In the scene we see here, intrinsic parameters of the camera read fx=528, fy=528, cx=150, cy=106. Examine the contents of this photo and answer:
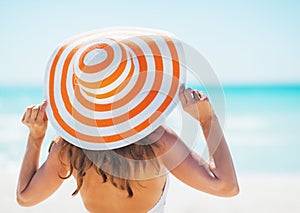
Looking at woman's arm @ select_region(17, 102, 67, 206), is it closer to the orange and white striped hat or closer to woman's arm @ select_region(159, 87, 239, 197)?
the orange and white striped hat

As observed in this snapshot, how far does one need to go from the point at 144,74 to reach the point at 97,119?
19 cm

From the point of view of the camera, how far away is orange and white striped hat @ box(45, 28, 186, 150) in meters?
1.51

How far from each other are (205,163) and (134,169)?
228 millimetres

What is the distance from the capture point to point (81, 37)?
1.61 metres

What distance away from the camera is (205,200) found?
445 centimetres

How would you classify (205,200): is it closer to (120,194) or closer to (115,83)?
(120,194)

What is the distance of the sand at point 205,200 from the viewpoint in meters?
4.26

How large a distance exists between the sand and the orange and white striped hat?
2.65 meters

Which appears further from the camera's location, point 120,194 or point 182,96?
point 120,194

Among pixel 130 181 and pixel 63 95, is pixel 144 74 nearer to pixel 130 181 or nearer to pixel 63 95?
pixel 63 95

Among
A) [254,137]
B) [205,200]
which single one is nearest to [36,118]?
[205,200]

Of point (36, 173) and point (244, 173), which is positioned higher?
point (36, 173)

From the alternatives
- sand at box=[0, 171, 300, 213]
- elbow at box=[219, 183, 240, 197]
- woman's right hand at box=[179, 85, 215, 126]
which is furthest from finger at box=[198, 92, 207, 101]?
sand at box=[0, 171, 300, 213]

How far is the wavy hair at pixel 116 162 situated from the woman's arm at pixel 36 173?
41 mm
